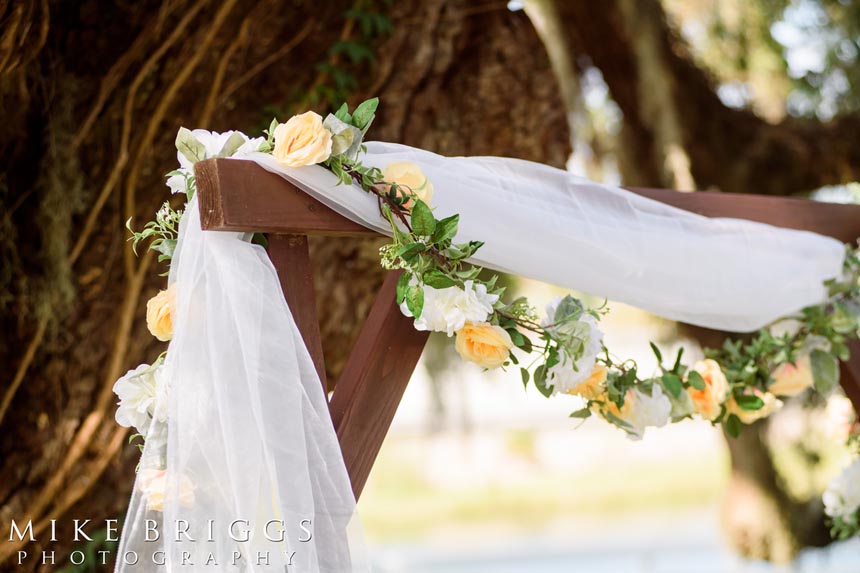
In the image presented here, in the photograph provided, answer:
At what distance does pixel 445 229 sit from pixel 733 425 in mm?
1015

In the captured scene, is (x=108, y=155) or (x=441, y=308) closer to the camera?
(x=441, y=308)

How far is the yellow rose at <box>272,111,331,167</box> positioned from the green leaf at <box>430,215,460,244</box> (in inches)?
9.1

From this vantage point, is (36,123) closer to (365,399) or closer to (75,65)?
(75,65)

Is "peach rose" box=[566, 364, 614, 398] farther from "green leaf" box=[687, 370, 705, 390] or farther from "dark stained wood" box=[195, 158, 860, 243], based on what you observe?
"dark stained wood" box=[195, 158, 860, 243]

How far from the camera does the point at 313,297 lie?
1613 mm

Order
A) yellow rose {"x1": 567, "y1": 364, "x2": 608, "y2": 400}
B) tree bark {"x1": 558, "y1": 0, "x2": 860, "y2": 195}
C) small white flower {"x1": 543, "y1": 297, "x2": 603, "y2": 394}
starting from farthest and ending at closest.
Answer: tree bark {"x1": 558, "y1": 0, "x2": 860, "y2": 195}
yellow rose {"x1": 567, "y1": 364, "x2": 608, "y2": 400}
small white flower {"x1": 543, "y1": 297, "x2": 603, "y2": 394}

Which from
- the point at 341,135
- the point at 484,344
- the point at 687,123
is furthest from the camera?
the point at 687,123

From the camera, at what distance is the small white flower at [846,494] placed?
2.43 metres

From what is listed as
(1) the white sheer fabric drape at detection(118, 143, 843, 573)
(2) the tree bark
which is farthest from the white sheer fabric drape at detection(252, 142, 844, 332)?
(2) the tree bark

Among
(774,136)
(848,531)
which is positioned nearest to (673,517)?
(774,136)

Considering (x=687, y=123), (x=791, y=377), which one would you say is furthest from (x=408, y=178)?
(x=687, y=123)

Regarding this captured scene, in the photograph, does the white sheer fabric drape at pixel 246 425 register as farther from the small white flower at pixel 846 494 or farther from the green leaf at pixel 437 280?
the small white flower at pixel 846 494

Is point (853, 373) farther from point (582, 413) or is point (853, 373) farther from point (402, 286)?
point (402, 286)

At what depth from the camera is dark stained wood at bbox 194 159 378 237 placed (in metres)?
1.49
